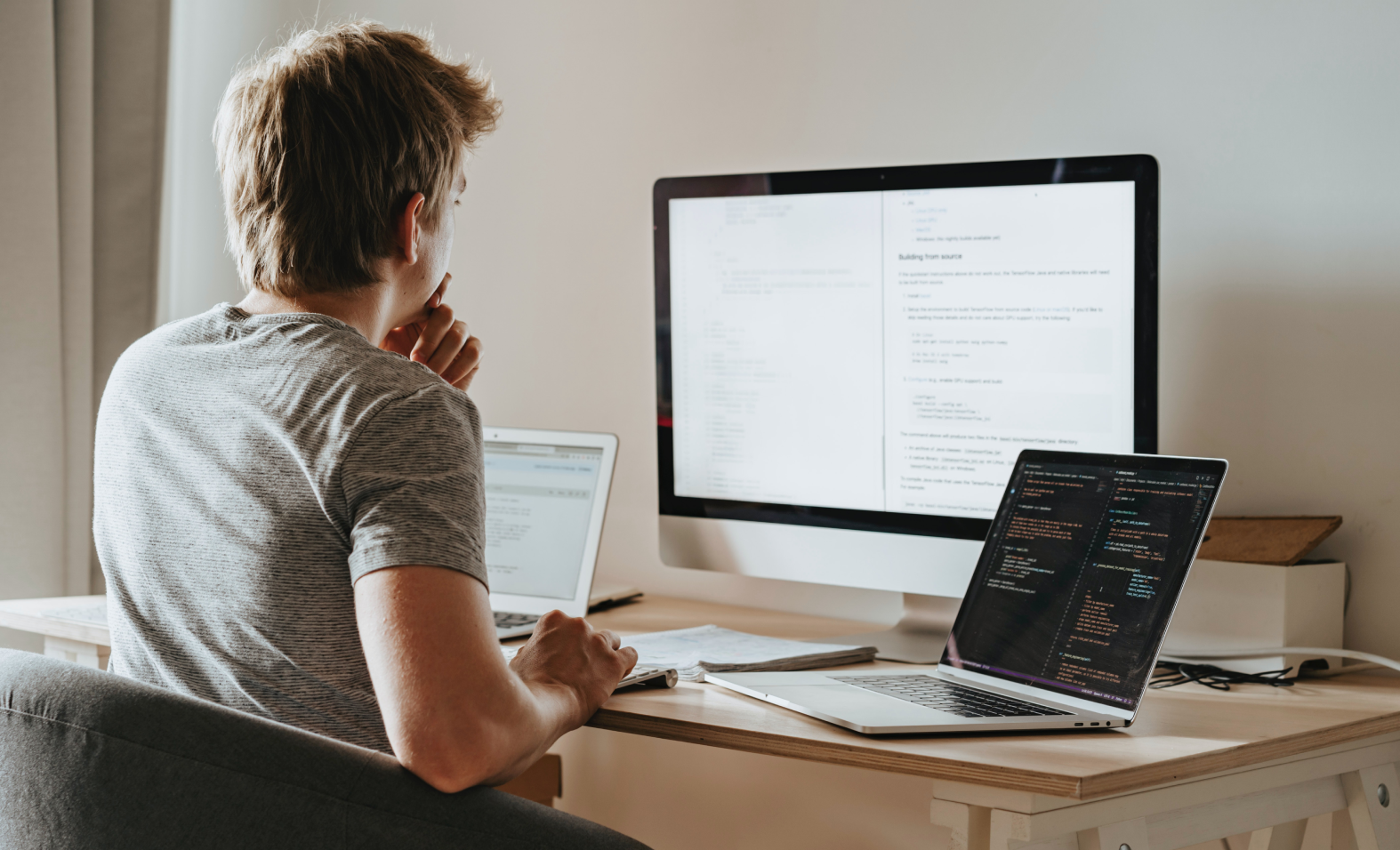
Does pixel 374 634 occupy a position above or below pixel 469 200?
below

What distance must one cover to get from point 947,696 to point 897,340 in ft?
1.39

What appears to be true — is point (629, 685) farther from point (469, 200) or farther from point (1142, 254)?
point (469, 200)

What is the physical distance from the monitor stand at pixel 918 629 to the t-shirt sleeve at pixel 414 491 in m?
0.64

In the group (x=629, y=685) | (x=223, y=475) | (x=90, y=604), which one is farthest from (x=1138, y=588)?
(x=90, y=604)

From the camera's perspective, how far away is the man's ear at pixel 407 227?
39.7 inches

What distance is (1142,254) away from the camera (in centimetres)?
117

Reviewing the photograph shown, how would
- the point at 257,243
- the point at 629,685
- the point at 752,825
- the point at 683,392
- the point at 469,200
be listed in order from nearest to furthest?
the point at 257,243
the point at 629,685
the point at 683,392
the point at 752,825
the point at 469,200

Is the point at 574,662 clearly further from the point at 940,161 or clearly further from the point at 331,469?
the point at 940,161

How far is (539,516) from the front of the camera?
157 centimetres

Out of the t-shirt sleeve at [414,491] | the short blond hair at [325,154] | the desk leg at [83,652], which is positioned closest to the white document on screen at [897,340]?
the short blond hair at [325,154]

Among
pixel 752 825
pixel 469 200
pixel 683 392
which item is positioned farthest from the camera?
pixel 469 200

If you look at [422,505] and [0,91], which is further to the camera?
[0,91]

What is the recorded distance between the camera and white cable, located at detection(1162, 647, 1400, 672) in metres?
1.16

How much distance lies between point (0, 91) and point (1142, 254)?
1.69 metres
